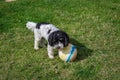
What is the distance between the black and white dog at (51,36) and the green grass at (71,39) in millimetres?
358

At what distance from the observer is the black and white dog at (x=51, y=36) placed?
6.92 m

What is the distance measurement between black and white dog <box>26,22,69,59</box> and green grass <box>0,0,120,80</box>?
14.1 inches

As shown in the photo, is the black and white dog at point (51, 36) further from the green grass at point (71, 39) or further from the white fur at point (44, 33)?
the green grass at point (71, 39)

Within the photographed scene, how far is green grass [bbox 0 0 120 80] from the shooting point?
278 inches

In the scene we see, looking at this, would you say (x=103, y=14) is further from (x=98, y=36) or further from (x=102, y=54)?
(x=102, y=54)

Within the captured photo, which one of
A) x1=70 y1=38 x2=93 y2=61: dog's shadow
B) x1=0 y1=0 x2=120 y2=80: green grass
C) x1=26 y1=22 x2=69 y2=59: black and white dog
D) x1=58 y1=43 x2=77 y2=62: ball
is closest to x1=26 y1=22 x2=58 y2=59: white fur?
x1=26 y1=22 x2=69 y2=59: black and white dog

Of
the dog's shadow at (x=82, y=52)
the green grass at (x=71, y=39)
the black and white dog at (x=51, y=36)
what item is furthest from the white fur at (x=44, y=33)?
the dog's shadow at (x=82, y=52)

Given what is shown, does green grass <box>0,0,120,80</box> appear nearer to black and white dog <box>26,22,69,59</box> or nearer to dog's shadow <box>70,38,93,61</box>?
dog's shadow <box>70,38,93,61</box>

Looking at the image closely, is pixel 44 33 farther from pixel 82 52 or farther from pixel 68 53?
pixel 82 52

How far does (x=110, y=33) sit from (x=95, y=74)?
2.40 meters

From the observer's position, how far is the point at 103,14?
405 inches

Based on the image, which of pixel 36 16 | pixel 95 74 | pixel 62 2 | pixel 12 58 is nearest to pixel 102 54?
pixel 95 74

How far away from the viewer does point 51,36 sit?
7043 millimetres

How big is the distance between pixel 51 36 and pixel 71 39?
1.65m
